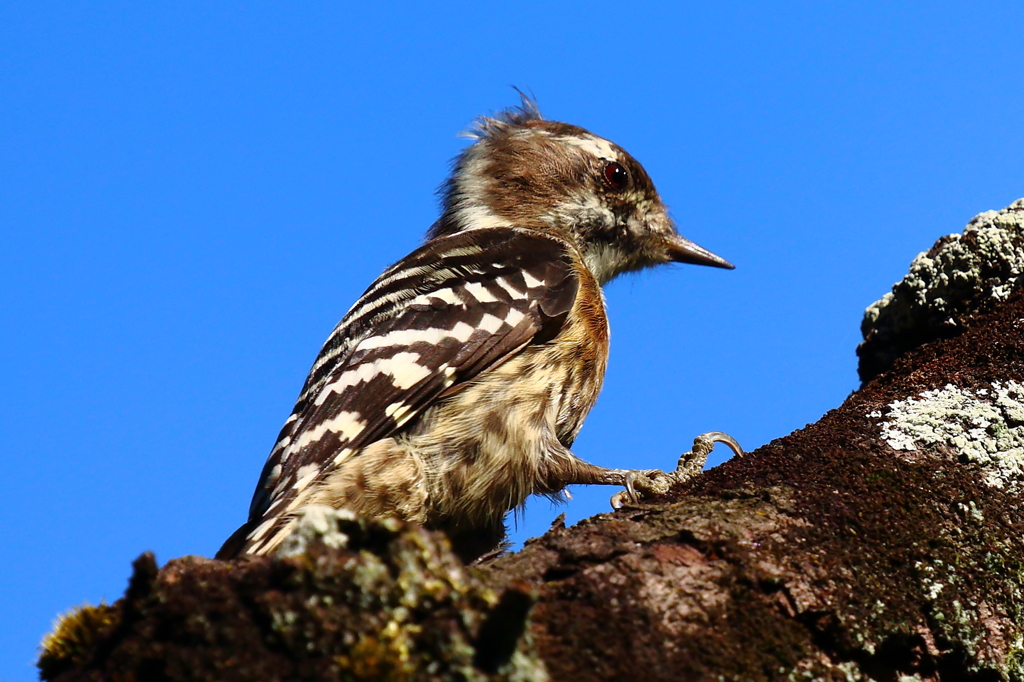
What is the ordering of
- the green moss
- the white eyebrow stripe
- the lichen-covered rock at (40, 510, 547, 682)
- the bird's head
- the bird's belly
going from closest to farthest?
the lichen-covered rock at (40, 510, 547, 682)
the green moss
the bird's belly
the bird's head
the white eyebrow stripe

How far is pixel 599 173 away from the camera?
6.01m

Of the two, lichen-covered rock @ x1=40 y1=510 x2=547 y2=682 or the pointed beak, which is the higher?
the pointed beak

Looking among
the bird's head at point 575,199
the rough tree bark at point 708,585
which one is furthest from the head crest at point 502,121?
the rough tree bark at point 708,585

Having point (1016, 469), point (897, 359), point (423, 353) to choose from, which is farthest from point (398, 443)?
point (1016, 469)

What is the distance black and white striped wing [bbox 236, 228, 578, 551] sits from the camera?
4.17m

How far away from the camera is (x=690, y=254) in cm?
634

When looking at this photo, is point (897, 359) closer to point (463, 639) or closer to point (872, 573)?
point (872, 573)

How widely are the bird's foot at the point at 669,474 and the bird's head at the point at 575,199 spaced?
62.2 inches

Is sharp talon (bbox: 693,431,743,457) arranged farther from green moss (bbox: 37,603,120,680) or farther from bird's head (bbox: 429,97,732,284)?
green moss (bbox: 37,603,120,680)

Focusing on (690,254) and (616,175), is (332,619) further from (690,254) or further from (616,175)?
(690,254)

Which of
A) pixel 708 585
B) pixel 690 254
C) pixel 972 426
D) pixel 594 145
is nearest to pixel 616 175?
pixel 594 145

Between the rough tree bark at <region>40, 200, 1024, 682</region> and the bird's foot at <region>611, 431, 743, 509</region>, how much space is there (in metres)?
1.10

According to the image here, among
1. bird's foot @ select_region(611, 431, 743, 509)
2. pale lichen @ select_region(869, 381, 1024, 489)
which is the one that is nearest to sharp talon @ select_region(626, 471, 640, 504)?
bird's foot @ select_region(611, 431, 743, 509)

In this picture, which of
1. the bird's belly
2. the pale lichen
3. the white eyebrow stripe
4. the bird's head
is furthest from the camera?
the white eyebrow stripe
